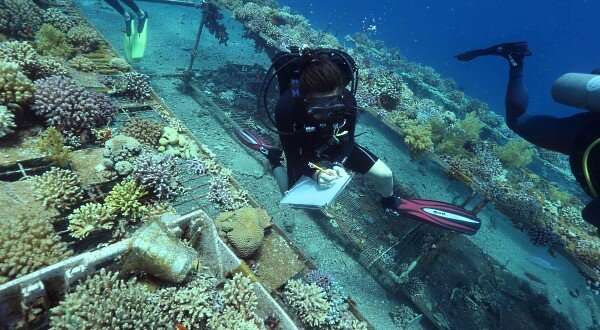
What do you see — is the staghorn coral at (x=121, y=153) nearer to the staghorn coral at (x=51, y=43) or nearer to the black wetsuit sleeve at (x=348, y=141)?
the black wetsuit sleeve at (x=348, y=141)

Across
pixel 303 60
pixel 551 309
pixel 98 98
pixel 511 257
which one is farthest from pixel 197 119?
pixel 551 309

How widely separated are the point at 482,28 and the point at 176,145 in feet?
472

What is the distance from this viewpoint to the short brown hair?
3.82 m

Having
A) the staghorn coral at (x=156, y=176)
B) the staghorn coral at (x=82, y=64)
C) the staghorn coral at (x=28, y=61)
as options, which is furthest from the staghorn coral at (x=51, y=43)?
the staghorn coral at (x=156, y=176)

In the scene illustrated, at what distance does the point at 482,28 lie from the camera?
395ft

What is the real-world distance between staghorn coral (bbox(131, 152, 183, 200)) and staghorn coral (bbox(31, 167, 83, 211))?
0.77 metres

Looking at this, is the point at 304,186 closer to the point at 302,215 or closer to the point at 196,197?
the point at 196,197

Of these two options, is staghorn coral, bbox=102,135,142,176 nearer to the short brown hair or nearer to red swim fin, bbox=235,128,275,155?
red swim fin, bbox=235,128,275,155

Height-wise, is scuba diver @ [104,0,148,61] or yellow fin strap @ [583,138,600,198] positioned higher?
yellow fin strap @ [583,138,600,198]

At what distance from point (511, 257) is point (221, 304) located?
355 inches

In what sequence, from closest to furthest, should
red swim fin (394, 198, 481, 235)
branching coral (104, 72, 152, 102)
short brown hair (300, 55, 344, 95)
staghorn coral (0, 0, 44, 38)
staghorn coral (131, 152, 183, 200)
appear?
1. short brown hair (300, 55, 344, 95)
2. staghorn coral (131, 152, 183, 200)
3. red swim fin (394, 198, 481, 235)
4. branching coral (104, 72, 152, 102)
5. staghorn coral (0, 0, 44, 38)

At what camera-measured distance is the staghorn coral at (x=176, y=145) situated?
5957 millimetres

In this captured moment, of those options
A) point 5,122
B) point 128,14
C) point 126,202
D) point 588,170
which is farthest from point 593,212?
point 128,14

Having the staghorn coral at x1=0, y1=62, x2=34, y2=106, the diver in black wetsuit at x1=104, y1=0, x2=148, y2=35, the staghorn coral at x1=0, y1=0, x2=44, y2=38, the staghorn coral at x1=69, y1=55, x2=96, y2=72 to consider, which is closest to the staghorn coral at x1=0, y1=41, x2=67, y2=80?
the staghorn coral at x1=0, y1=62, x2=34, y2=106
